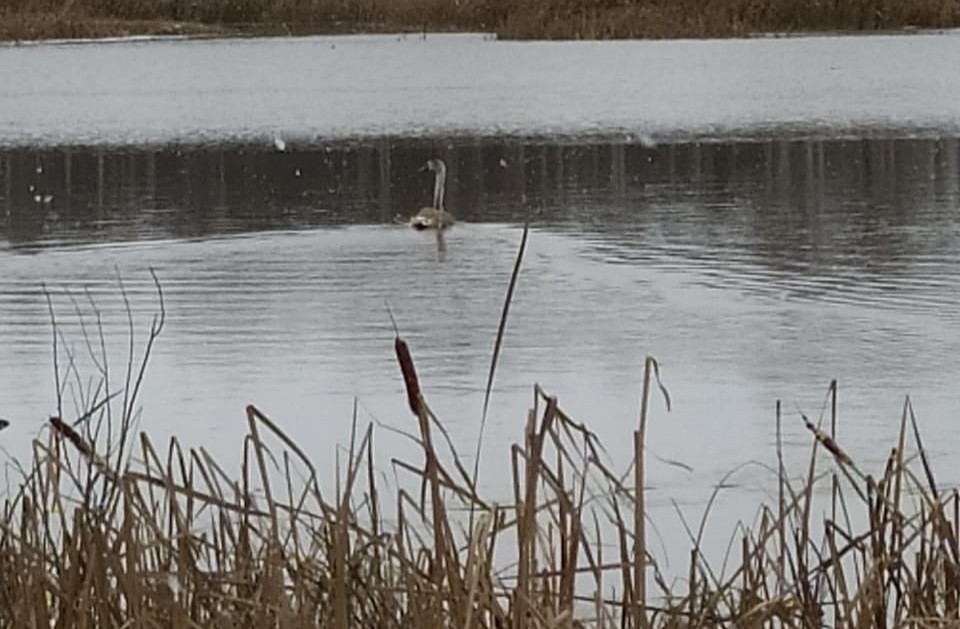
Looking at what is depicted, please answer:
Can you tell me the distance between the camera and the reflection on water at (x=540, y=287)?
5.50 meters

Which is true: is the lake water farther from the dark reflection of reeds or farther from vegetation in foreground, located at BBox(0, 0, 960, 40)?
vegetation in foreground, located at BBox(0, 0, 960, 40)

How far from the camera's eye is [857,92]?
16.9 m

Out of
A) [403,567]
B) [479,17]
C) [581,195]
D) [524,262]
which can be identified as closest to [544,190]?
[581,195]

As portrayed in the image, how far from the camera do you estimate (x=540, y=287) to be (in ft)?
24.6

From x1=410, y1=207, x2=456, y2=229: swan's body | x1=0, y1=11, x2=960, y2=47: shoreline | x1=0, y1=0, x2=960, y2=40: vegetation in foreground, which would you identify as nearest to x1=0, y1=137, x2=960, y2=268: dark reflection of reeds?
x1=410, y1=207, x2=456, y2=229: swan's body

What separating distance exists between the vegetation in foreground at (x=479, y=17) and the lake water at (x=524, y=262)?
7319mm

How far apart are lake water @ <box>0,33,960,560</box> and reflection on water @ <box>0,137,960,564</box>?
2cm

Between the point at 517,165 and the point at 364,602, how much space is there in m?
9.40

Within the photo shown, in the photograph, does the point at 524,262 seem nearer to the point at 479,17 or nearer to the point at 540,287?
the point at 540,287

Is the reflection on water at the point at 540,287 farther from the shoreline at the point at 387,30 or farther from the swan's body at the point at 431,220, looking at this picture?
the shoreline at the point at 387,30

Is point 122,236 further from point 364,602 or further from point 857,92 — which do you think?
point 857,92

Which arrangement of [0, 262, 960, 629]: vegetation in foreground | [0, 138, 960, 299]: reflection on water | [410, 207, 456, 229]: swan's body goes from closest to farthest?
[0, 262, 960, 629]: vegetation in foreground → [0, 138, 960, 299]: reflection on water → [410, 207, 456, 229]: swan's body

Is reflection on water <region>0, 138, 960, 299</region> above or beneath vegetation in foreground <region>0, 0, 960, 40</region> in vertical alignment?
beneath

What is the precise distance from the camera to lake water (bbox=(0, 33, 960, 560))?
216 inches
